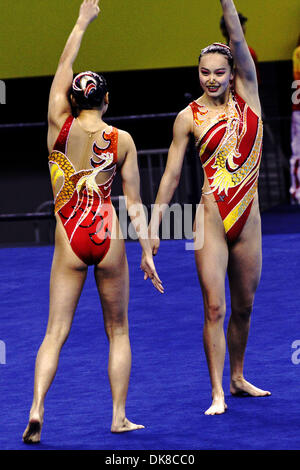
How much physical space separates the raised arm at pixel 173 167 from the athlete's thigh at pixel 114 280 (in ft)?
1.25

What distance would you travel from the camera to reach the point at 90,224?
526cm

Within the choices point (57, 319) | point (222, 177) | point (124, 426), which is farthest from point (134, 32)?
point (124, 426)

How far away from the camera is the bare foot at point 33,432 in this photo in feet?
16.6

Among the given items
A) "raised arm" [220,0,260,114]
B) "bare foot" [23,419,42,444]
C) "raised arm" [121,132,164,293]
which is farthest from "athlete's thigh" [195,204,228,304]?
"bare foot" [23,419,42,444]

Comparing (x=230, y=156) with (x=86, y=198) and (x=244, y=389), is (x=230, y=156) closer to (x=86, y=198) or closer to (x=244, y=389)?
(x=86, y=198)

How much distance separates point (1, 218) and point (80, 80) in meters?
5.77

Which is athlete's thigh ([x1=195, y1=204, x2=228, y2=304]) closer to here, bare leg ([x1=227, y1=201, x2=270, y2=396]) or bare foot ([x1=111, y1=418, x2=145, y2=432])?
bare leg ([x1=227, y1=201, x2=270, y2=396])

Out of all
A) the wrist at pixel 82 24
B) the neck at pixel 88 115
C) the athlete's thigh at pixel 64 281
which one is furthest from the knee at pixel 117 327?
the wrist at pixel 82 24

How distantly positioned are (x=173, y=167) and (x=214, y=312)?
0.81 m

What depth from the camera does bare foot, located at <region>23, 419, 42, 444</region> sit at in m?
5.05

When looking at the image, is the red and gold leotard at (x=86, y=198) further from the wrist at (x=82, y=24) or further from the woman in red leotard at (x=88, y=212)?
the wrist at (x=82, y=24)

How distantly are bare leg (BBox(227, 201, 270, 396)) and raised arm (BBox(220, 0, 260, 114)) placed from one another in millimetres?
595

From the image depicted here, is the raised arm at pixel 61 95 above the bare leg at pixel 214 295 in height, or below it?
above

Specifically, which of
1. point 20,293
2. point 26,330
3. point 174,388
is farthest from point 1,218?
point 174,388
